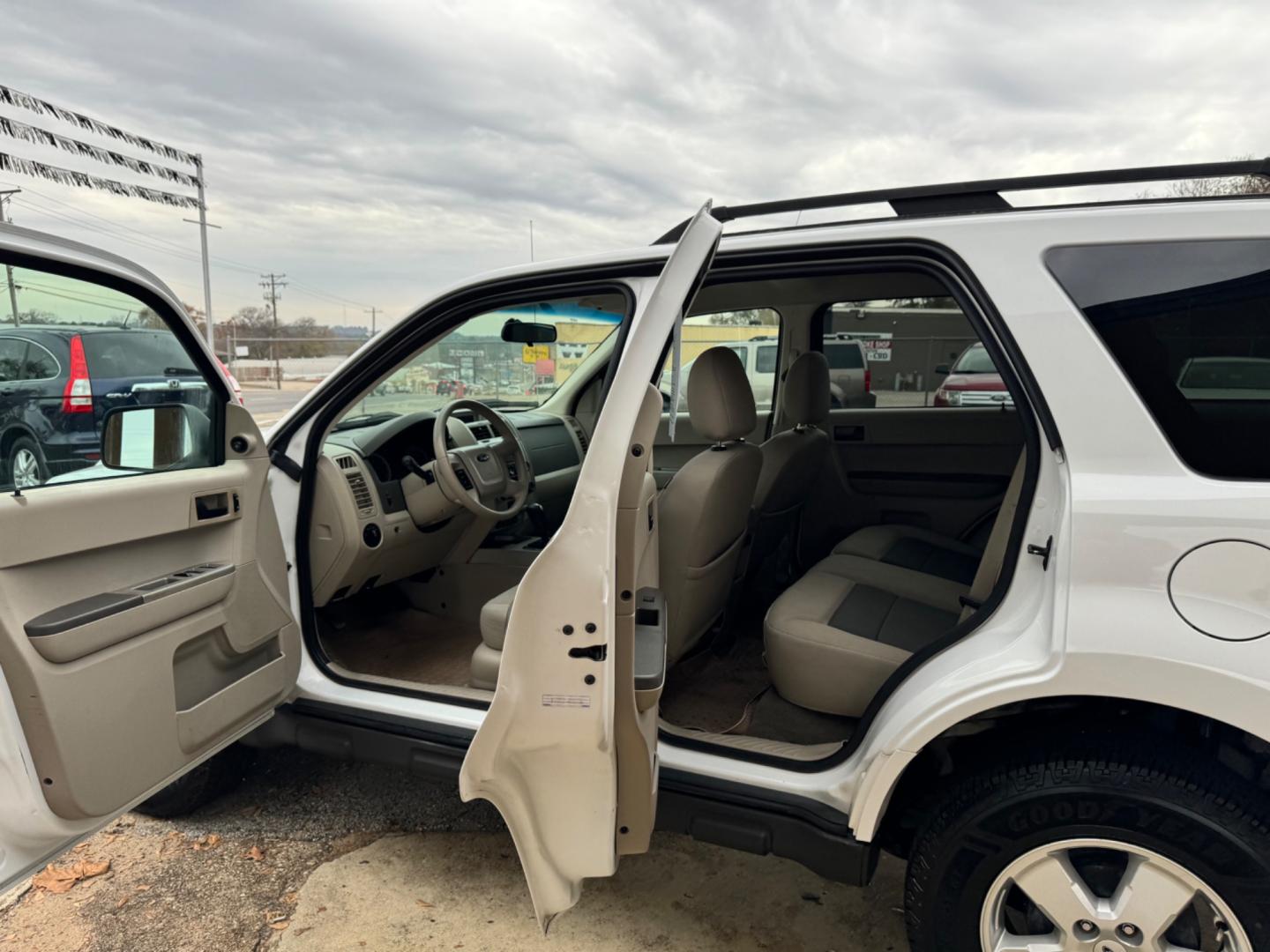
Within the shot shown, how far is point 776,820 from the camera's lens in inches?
65.1

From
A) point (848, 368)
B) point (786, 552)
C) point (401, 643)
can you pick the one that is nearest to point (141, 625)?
point (401, 643)

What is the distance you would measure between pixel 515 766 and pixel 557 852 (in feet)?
0.65

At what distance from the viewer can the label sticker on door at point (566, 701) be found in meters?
1.38

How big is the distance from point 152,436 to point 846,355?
2884mm

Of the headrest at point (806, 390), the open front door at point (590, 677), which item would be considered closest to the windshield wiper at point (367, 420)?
the headrest at point (806, 390)

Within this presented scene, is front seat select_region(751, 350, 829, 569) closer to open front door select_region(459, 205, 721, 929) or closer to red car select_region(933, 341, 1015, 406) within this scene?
red car select_region(933, 341, 1015, 406)

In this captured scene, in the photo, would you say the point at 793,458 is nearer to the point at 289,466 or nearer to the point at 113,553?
the point at 289,466

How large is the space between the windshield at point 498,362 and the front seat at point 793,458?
0.78 metres

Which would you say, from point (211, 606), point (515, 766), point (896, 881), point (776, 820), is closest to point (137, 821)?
point (211, 606)

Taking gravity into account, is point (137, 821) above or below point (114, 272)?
below

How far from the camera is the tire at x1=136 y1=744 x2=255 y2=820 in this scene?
2.29 metres

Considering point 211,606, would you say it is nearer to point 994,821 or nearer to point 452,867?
point 452,867

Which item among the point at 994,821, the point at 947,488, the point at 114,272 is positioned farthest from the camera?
the point at 947,488

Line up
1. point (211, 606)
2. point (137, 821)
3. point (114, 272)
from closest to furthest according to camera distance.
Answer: point (114, 272)
point (211, 606)
point (137, 821)
